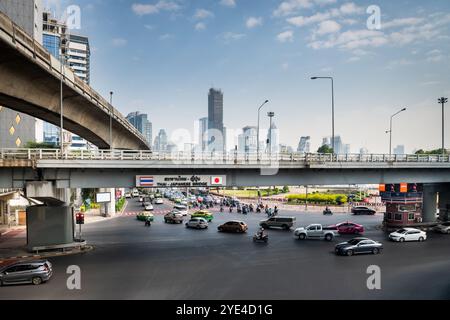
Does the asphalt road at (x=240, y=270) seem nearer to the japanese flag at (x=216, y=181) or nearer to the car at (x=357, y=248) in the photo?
the car at (x=357, y=248)

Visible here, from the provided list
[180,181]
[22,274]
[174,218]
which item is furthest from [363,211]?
[22,274]

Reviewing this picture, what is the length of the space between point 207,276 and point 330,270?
303 inches

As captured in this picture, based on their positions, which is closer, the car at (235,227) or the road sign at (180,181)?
the road sign at (180,181)

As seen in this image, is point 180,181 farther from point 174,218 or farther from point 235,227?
point 174,218

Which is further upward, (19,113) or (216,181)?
(19,113)

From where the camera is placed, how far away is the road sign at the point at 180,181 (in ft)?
82.3

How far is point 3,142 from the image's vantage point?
6353cm

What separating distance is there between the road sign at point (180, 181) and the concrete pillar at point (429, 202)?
2765 centimetres

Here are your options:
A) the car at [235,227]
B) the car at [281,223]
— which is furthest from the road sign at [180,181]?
the car at [281,223]

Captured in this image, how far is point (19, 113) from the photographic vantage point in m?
69.6

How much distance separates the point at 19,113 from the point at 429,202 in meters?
75.1

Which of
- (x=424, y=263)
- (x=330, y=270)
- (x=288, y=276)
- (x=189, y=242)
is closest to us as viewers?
(x=288, y=276)
